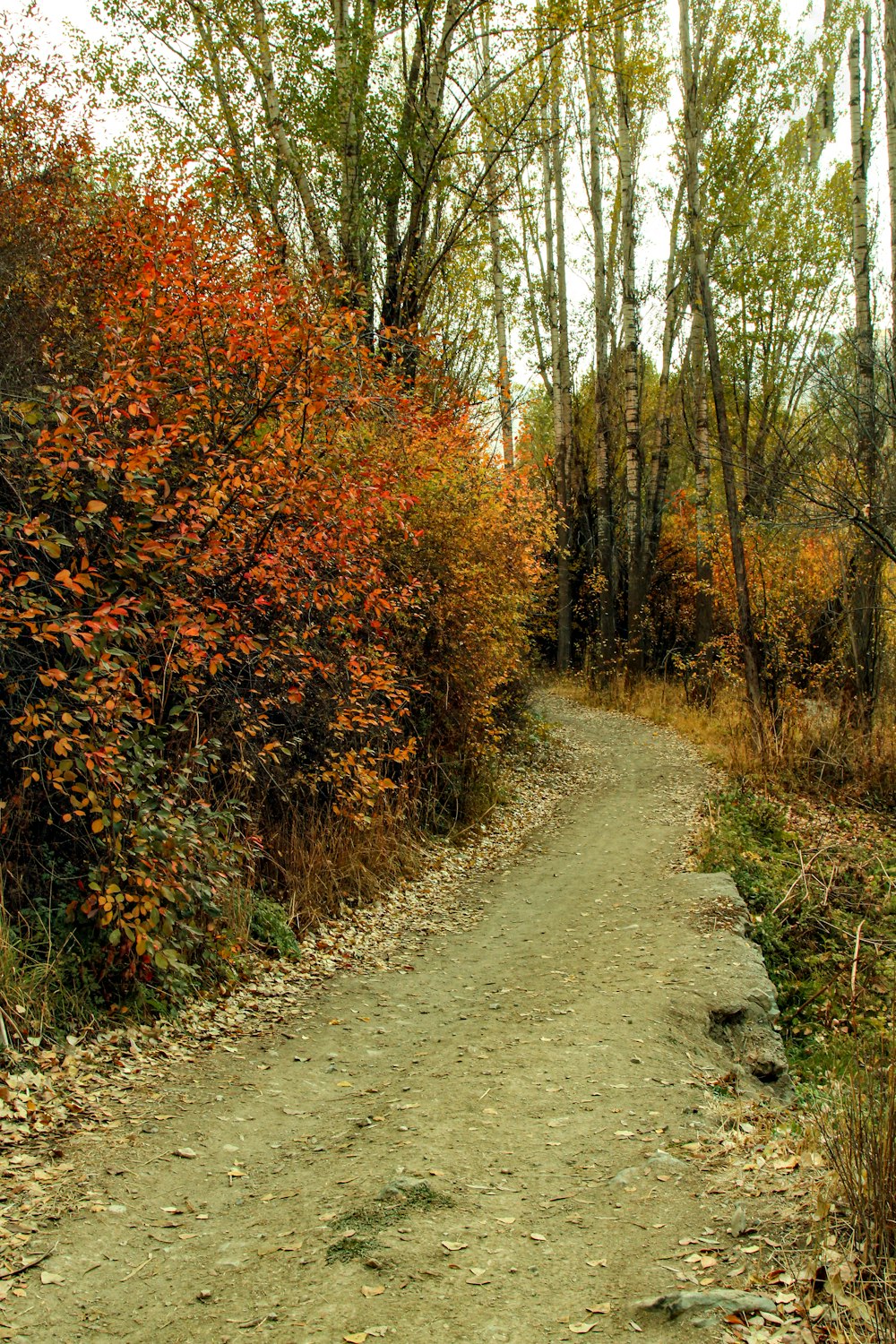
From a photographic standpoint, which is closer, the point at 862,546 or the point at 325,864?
the point at 325,864

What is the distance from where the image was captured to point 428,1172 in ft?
12.8

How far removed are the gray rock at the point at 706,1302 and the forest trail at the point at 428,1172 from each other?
0.17 feet

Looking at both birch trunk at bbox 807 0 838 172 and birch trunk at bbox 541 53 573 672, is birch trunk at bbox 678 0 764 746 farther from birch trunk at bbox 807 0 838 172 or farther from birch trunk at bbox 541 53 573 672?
birch trunk at bbox 807 0 838 172

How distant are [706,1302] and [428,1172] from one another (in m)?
1.42

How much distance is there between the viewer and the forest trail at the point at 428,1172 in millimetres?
3061

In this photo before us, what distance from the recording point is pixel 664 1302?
285 centimetres

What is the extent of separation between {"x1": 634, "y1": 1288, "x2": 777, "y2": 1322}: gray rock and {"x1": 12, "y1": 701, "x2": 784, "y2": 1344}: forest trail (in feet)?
0.17

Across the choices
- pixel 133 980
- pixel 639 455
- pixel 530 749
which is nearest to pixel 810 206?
pixel 639 455

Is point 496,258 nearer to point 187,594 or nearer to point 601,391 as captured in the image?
point 601,391

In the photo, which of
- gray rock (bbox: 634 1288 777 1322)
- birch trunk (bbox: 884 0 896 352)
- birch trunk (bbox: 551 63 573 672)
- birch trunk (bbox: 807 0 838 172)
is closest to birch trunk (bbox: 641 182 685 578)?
birch trunk (bbox: 551 63 573 672)

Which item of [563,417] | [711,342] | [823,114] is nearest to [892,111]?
[711,342]

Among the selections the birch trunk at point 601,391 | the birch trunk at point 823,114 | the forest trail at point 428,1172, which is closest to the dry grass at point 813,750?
the birch trunk at point 601,391

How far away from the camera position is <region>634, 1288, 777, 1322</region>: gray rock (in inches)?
107

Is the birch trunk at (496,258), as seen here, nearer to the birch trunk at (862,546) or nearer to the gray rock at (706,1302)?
the birch trunk at (862,546)
